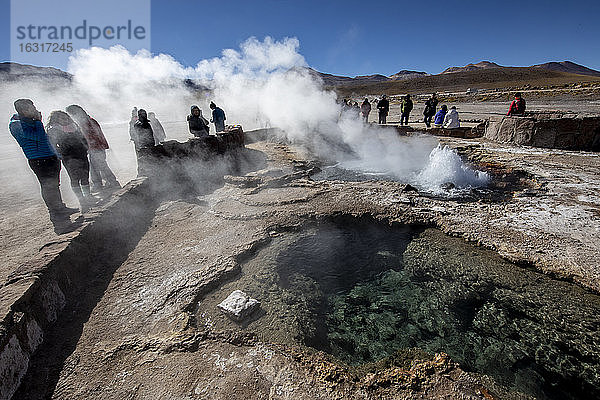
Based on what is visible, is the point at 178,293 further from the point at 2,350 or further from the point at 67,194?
the point at 67,194

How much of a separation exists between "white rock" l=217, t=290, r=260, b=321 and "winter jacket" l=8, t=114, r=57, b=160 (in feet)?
10.5

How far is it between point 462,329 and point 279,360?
5.72ft

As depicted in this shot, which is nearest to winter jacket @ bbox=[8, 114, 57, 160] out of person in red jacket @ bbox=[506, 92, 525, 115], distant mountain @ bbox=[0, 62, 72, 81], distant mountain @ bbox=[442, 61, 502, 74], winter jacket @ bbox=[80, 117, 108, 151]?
winter jacket @ bbox=[80, 117, 108, 151]

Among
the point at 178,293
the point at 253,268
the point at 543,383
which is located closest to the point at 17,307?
the point at 178,293

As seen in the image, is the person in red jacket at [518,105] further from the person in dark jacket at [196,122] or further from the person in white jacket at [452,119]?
the person in dark jacket at [196,122]

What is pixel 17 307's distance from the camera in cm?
209

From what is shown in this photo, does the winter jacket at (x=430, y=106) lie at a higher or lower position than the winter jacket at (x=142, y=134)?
higher

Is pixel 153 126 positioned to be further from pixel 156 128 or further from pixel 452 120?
pixel 452 120

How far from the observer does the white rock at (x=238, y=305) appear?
2488mm

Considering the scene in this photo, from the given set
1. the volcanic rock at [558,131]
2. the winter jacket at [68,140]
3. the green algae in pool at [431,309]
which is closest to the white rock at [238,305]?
the green algae in pool at [431,309]

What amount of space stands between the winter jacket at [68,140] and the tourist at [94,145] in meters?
0.31

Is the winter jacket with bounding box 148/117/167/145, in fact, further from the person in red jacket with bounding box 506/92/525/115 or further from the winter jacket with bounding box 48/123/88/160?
the person in red jacket with bounding box 506/92/525/115

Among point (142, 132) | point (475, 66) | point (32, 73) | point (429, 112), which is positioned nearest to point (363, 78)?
point (475, 66)

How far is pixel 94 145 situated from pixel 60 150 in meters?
0.78
